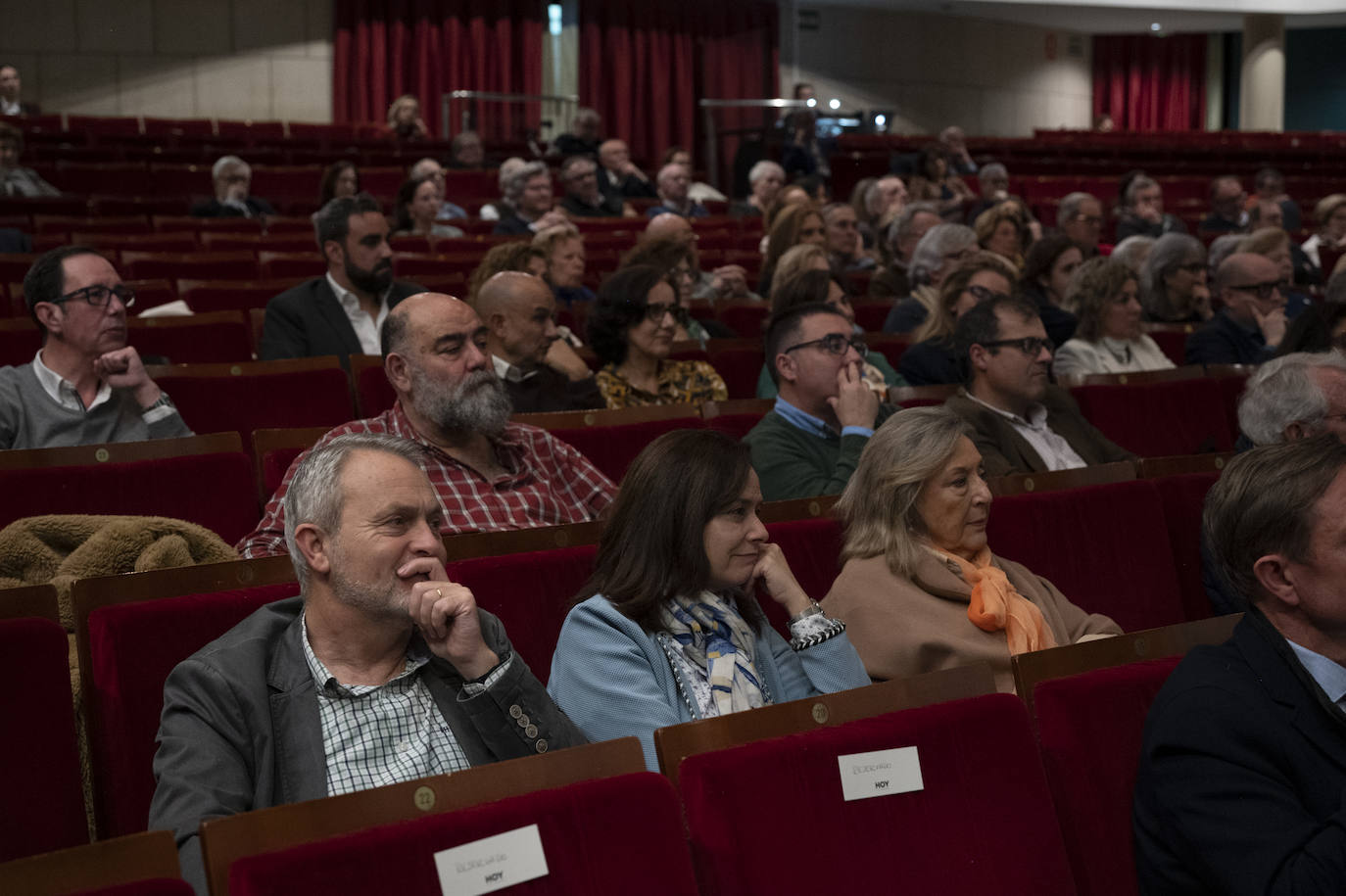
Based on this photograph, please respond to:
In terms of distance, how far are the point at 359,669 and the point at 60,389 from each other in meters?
1.53

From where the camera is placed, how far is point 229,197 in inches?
291

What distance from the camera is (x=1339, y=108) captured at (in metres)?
19.7

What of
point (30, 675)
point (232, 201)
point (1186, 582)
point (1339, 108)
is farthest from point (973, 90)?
point (30, 675)

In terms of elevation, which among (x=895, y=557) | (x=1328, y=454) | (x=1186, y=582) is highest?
(x=1328, y=454)

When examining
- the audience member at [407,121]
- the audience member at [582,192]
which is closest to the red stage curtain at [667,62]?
the audience member at [407,121]

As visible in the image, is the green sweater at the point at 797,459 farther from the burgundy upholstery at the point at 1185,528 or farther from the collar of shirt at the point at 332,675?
the collar of shirt at the point at 332,675

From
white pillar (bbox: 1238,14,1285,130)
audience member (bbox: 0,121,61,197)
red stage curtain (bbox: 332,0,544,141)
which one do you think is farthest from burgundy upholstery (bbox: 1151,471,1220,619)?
white pillar (bbox: 1238,14,1285,130)

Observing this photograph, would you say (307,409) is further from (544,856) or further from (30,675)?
(544,856)

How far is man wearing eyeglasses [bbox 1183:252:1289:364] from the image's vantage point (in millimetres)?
4203

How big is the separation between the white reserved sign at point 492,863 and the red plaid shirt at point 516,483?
1.19 meters

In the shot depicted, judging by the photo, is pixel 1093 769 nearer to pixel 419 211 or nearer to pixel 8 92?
pixel 419 211

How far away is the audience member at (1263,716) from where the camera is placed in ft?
4.26

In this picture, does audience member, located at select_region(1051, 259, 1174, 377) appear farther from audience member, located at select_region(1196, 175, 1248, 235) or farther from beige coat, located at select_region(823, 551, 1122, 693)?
audience member, located at select_region(1196, 175, 1248, 235)

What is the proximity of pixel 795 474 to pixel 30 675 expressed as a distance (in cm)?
150
